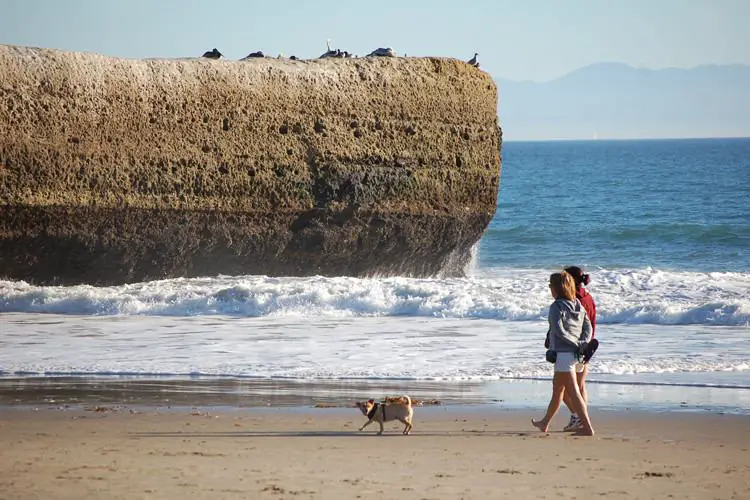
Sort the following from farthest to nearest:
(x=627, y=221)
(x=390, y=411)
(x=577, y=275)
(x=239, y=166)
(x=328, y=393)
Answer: (x=627, y=221) < (x=239, y=166) < (x=328, y=393) < (x=577, y=275) < (x=390, y=411)

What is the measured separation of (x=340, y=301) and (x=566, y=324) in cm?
1016

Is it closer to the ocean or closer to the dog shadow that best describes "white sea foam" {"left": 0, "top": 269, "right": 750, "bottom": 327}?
the ocean

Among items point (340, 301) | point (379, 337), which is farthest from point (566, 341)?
point (340, 301)

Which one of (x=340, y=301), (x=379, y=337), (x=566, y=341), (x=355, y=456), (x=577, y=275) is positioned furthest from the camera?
(x=340, y=301)

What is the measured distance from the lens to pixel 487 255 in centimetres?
3444

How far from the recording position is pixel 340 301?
62.4 feet

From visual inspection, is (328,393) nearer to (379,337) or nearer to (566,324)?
(566,324)

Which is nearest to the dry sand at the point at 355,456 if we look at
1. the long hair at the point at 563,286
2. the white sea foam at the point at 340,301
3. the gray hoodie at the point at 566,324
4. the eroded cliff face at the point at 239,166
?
the gray hoodie at the point at 566,324

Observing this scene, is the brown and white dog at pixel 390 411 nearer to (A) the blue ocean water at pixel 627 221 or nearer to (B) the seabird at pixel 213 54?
(B) the seabird at pixel 213 54

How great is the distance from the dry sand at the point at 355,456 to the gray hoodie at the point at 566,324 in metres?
0.67

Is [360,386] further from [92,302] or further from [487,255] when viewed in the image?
[487,255]

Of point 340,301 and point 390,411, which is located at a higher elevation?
point 390,411

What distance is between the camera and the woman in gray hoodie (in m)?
A: 9.01

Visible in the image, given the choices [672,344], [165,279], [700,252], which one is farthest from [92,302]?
[700,252]
